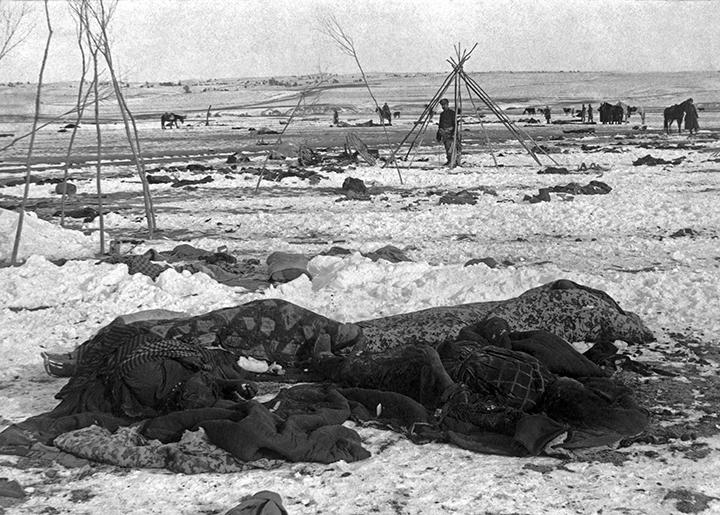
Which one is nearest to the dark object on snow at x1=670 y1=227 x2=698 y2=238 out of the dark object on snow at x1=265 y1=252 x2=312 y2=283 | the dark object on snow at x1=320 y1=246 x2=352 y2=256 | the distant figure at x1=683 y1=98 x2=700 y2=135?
the dark object on snow at x1=320 y1=246 x2=352 y2=256

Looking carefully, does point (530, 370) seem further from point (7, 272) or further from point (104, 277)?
point (7, 272)

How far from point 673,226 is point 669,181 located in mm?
3815

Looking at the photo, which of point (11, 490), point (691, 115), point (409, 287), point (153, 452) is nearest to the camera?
point (11, 490)

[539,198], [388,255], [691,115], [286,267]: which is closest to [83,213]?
[286,267]

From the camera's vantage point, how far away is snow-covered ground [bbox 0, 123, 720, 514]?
314 centimetres

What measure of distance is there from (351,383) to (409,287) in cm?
168

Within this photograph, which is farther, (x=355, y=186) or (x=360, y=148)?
(x=360, y=148)

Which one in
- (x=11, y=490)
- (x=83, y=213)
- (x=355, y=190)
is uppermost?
(x=355, y=190)

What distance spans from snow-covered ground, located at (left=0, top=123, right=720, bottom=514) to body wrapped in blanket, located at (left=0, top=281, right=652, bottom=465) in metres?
0.15

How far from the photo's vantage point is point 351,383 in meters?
4.23

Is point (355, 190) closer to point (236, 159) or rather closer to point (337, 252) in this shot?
point (337, 252)

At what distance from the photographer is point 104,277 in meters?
6.03

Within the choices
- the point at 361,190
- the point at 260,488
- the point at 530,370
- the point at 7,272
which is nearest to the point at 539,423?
the point at 530,370

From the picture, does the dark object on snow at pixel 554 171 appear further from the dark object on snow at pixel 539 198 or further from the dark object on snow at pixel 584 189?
the dark object on snow at pixel 539 198
